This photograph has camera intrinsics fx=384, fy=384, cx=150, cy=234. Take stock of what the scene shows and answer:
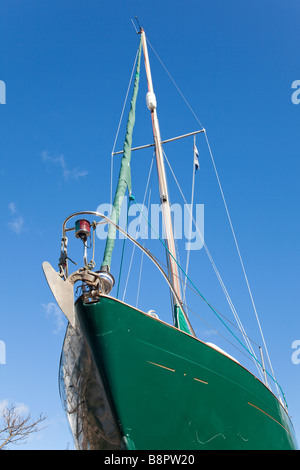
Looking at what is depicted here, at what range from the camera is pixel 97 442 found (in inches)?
226

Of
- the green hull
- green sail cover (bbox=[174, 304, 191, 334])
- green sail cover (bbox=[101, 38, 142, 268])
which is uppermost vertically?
green sail cover (bbox=[101, 38, 142, 268])

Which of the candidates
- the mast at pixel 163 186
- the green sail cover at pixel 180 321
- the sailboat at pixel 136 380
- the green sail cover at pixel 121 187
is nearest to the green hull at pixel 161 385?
the sailboat at pixel 136 380

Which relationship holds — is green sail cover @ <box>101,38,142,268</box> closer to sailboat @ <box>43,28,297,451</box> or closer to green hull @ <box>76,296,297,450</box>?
sailboat @ <box>43,28,297,451</box>

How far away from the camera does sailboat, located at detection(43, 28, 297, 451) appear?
5539 mm

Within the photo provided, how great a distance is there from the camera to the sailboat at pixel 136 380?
554 centimetres

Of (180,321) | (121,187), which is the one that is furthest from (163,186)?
(180,321)

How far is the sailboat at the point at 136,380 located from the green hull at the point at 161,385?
0.01 meters

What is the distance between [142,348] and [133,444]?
1.30 metres

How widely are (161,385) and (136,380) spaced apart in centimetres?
38

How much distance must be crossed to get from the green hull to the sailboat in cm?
1

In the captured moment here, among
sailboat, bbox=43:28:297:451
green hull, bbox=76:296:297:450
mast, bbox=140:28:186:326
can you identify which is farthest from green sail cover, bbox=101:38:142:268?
mast, bbox=140:28:186:326

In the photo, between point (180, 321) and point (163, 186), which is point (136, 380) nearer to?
point (180, 321)
